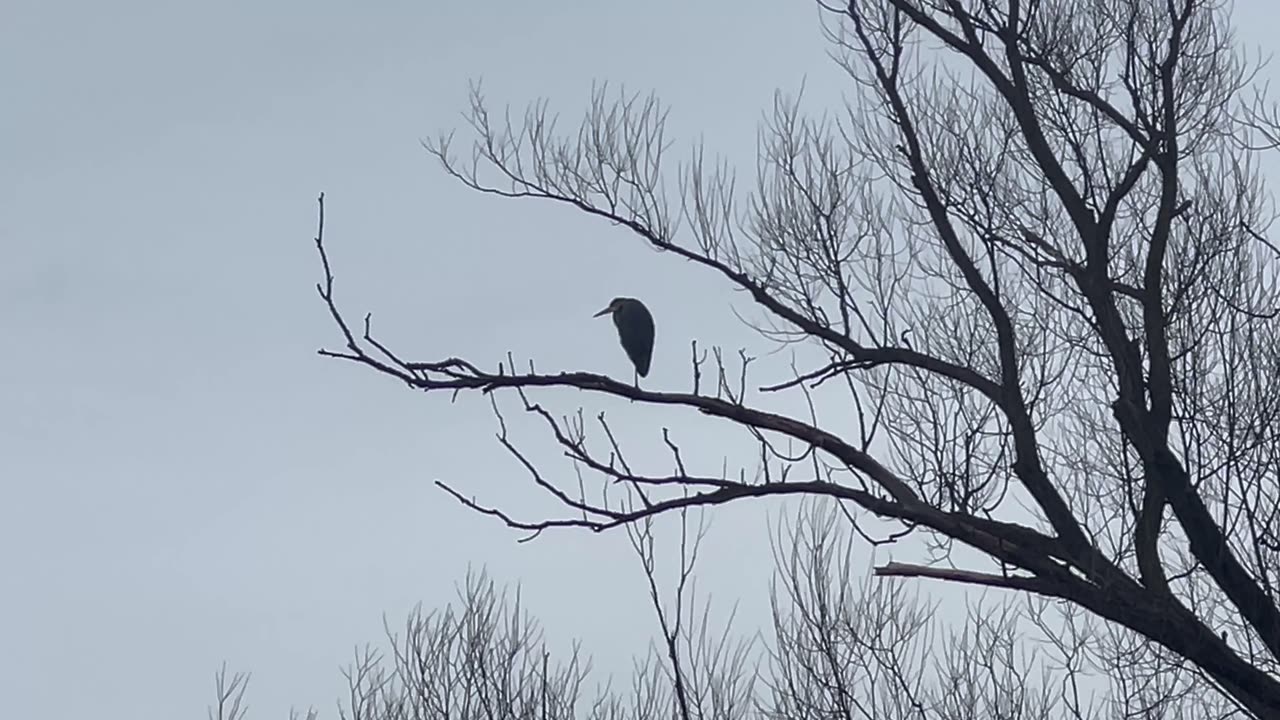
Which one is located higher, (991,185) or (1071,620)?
(991,185)

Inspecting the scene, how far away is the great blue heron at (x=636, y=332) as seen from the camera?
31.9 feet

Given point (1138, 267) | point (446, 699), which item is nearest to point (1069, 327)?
point (1138, 267)

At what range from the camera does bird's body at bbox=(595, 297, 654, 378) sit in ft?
31.9

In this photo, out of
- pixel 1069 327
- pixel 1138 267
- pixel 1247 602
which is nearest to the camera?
pixel 1247 602

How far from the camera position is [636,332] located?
9727mm

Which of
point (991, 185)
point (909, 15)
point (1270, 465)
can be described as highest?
point (909, 15)

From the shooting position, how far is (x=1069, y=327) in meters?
6.55

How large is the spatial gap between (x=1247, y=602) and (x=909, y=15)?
261 centimetres

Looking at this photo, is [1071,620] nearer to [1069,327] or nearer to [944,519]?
[1069,327]

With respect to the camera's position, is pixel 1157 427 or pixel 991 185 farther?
pixel 991 185

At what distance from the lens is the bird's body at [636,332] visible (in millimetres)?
9734

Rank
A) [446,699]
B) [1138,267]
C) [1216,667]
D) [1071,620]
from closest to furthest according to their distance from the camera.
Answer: [1216,667]
[1138,267]
[1071,620]
[446,699]

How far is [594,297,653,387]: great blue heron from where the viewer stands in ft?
31.9

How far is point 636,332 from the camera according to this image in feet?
31.9
